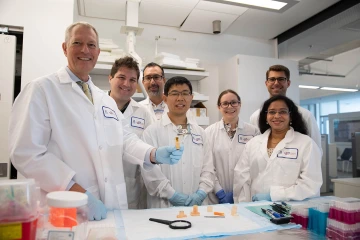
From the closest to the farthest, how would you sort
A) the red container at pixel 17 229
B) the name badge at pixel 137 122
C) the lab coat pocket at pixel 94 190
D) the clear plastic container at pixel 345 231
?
the red container at pixel 17 229 → the clear plastic container at pixel 345 231 → the lab coat pocket at pixel 94 190 → the name badge at pixel 137 122

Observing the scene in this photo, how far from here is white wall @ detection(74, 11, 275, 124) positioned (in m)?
3.31

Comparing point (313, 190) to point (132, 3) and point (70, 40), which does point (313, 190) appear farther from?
point (132, 3)

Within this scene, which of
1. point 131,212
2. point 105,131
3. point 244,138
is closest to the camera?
point 131,212

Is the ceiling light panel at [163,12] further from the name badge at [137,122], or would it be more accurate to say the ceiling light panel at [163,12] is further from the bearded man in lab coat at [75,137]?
the bearded man in lab coat at [75,137]

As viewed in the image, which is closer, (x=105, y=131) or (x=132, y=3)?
(x=105, y=131)

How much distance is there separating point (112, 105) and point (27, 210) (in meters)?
0.92

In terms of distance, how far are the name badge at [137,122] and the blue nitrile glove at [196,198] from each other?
68 cm

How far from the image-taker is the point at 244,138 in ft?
7.24

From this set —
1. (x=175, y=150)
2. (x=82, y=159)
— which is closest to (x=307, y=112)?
(x=175, y=150)

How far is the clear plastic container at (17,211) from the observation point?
0.62m

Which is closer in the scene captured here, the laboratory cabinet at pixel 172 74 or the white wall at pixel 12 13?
the white wall at pixel 12 13

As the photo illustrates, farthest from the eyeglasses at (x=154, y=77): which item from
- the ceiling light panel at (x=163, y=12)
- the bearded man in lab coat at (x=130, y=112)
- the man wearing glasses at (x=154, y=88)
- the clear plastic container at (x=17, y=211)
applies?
the clear plastic container at (x=17, y=211)

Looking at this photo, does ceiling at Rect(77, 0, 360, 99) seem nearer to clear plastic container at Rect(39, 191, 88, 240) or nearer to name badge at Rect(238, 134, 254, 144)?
name badge at Rect(238, 134, 254, 144)

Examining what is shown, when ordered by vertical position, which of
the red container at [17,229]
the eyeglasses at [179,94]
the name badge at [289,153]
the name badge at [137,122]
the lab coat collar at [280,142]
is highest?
the eyeglasses at [179,94]
